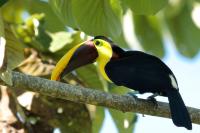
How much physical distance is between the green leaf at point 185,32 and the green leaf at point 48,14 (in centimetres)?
105

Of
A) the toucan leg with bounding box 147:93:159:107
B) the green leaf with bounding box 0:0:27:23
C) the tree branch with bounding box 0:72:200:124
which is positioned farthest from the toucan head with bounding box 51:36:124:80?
the green leaf with bounding box 0:0:27:23

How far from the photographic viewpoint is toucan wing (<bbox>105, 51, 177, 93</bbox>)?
14.0 ft

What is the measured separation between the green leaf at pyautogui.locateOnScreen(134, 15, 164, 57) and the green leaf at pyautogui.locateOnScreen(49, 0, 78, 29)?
1.53m

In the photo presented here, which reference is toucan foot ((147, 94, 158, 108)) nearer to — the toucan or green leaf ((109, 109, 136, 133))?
the toucan

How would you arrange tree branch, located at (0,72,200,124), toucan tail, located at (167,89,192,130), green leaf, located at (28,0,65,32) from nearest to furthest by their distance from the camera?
1. tree branch, located at (0,72,200,124)
2. toucan tail, located at (167,89,192,130)
3. green leaf, located at (28,0,65,32)

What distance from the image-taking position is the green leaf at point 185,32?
557 cm

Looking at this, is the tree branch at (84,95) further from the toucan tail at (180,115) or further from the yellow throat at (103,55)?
the yellow throat at (103,55)

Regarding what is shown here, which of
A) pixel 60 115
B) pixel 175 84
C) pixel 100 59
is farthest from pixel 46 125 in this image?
pixel 175 84

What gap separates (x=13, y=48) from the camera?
14.3 ft

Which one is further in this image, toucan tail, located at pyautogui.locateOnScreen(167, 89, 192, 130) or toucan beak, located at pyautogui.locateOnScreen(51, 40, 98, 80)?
toucan beak, located at pyautogui.locateOnScreen(51, 40, 98, 80)

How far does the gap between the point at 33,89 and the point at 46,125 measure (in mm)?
1111

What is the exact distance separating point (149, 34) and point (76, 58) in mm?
1415

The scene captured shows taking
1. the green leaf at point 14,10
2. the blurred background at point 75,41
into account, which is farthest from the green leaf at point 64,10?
the green leaf at point 14,10

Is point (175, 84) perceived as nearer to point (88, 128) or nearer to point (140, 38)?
point (88, 128)
